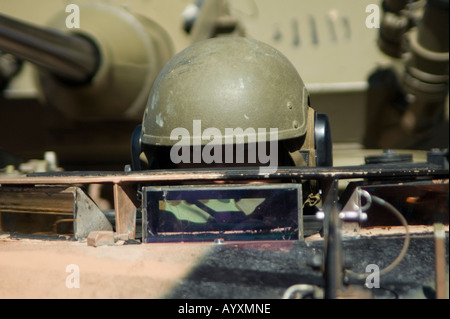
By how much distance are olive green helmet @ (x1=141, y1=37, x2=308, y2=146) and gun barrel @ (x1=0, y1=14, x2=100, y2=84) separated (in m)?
1.25

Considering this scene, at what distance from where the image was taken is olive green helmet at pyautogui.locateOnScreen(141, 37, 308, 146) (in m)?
2.37

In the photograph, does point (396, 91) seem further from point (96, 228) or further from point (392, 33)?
point (96, 228)

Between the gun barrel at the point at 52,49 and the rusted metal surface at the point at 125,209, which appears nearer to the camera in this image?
the rusted metal surface at the point at 125,209

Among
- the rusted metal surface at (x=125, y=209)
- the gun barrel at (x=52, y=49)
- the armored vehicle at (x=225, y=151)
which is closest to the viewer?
the armored vehicle at (x=225, y=151)

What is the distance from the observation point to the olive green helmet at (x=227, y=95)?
2.37 m

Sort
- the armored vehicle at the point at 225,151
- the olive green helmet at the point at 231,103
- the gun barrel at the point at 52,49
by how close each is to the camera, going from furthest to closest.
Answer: the gun barrel at the point at 52,49 → the olive green helmet at the point at 231,103 → the armored vehicle at the point at 225,151

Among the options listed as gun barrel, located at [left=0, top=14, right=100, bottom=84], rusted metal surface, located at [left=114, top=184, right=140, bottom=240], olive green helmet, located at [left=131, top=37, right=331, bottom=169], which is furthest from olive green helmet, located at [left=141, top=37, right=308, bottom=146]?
gun barrel, located at [left=0, top=14, right=100, bottom=84]

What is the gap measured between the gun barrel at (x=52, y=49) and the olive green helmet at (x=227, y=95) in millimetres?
1251

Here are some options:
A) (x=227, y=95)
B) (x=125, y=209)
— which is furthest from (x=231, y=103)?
(x=125, y=209)

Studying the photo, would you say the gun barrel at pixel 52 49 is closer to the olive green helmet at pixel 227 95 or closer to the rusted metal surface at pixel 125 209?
the olive green helmet at pixel 227 95

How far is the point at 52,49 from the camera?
358cm

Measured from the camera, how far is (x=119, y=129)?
4469mm

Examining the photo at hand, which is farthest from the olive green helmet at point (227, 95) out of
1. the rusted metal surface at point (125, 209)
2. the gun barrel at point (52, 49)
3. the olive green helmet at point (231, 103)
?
the gun barrel at point (52, 49)

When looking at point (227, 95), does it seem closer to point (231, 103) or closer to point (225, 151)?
point (231, 103)
